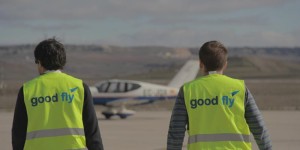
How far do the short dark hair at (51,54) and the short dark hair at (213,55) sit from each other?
0.99 metres

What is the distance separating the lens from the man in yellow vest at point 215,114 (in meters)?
5.16

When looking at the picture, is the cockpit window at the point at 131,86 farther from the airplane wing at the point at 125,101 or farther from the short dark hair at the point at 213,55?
the short dark hair at the point at 213,55

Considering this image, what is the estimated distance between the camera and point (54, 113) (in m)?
5.10

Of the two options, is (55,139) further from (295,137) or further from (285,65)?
(285,65)

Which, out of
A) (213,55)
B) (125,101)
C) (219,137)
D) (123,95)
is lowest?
(125,101)

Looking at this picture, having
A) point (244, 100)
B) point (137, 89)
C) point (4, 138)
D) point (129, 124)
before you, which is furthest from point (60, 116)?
point (137, 89)

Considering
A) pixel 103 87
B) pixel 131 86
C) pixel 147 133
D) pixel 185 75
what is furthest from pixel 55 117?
Answer: pixel 185 75

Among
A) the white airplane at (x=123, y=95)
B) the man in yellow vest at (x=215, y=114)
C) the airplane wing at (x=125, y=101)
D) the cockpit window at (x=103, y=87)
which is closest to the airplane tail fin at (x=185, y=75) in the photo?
the white airplane at (x=123, y=95)

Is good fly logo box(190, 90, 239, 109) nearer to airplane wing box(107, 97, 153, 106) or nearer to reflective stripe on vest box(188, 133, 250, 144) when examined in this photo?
reflective stripe on vest box(188, 133, 250, 144)

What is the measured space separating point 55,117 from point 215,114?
44.2 inches

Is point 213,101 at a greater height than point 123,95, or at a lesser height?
greater

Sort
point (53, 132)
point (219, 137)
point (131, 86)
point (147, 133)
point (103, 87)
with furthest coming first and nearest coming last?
point (131, 86), point (103, 87), point (147, 133), point (219, 137), point (53, 132)

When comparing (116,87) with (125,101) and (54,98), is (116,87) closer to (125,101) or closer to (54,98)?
(125,101)

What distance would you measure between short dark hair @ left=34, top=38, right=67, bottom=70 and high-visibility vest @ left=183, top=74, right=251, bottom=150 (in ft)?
2.99
